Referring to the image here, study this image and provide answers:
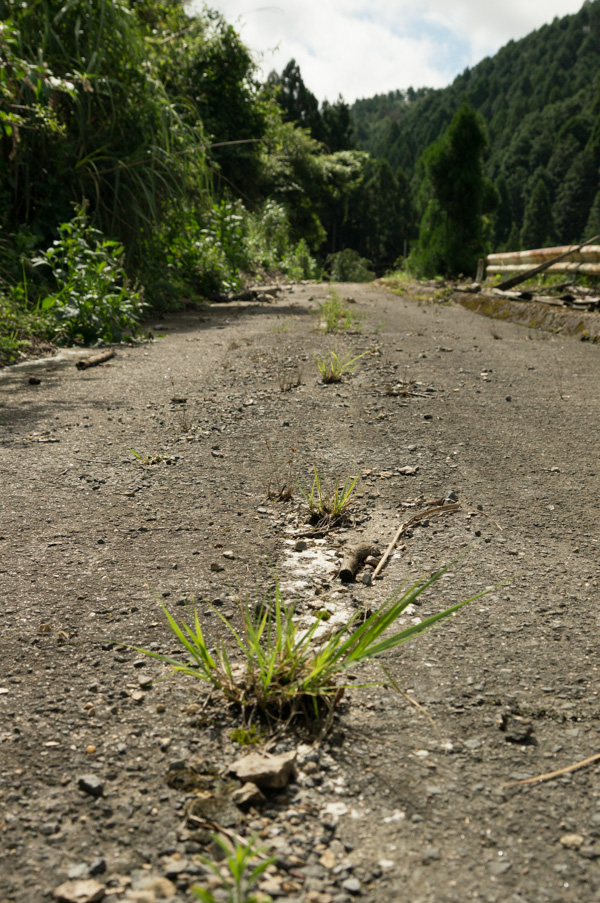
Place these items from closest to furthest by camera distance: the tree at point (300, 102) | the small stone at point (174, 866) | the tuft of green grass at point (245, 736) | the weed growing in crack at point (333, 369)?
the small stone at point (174, 866) < the tuft of green grass at point (245, 736) < the weed growing in crack at point (333, 369) < the tree at point (300, 102)

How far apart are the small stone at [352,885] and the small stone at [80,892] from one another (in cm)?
31

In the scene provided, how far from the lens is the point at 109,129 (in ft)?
20.6

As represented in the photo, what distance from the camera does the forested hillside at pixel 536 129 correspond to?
Result: 148 ft

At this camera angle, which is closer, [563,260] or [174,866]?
[174,866]

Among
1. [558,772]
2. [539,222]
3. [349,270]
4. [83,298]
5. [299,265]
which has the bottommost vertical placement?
[558,772]

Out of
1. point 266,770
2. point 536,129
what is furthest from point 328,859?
point 536,129

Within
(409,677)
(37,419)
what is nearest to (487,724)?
(409,677)

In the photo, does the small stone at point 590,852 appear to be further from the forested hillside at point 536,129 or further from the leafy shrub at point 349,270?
the forested hillside at point 536,129

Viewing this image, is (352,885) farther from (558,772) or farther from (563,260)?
(563,260)

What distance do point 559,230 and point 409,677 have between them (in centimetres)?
5018

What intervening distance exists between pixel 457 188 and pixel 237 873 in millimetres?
14453

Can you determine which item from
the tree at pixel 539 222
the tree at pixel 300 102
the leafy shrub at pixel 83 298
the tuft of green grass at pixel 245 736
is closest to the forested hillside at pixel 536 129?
the tree at pixel 539 222

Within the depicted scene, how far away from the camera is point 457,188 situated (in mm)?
13500

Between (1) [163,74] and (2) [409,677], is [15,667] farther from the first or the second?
(1) [163,74]
